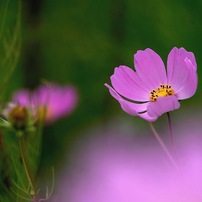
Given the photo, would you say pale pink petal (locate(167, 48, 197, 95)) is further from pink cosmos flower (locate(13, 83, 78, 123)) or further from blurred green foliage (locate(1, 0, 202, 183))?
pink cosmos flower (locate(13, 83, 78, 123))

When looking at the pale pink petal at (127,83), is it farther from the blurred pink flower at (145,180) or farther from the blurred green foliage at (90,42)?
the blurred green foliage at (90,42)

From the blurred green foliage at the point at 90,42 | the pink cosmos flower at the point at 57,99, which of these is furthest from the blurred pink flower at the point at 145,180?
the pink cosmos flower at the point at 57,99

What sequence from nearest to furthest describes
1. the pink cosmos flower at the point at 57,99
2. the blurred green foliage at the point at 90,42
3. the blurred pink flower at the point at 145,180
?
1. the blurred pink flower at the point at 145,180
2. the blurred green foliage at the point at 90,42
3. the pink cosmos flower at the point at 57,99

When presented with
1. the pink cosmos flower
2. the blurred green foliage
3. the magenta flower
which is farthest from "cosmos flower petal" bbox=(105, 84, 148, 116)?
the pink cosmos flower

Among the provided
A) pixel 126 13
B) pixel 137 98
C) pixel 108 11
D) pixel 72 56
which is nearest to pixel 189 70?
pixel 137 98

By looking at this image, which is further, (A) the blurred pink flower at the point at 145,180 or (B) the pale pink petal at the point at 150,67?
(B) the pale pink petal at the point at 150,67

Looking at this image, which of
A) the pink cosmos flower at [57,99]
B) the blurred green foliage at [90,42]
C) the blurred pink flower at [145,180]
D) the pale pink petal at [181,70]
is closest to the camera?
the blurred pink flower at [145,180]

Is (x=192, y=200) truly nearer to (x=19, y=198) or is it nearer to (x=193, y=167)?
(x=193, y=167)

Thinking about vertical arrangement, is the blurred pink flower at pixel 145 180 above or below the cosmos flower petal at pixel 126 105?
below
